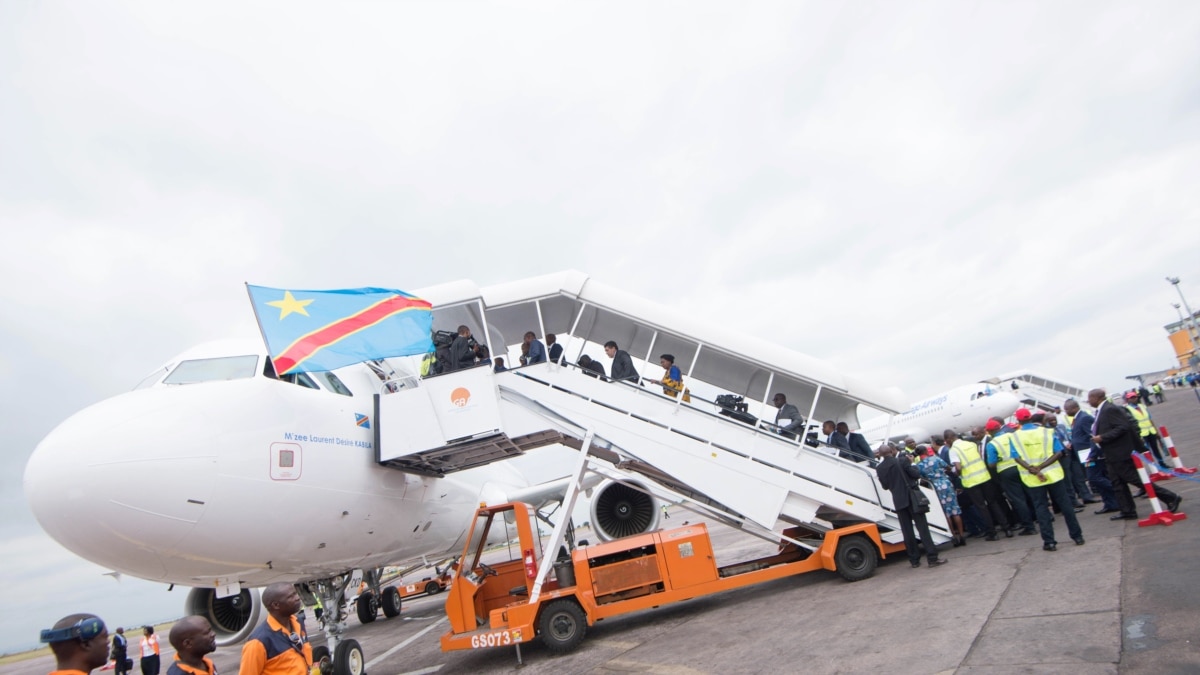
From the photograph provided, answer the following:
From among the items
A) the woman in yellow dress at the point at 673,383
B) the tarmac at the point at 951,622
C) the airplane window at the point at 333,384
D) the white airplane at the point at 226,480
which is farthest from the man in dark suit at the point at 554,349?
the tarmac at the point at 951,622

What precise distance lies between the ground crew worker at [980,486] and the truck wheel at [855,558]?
2310 mm

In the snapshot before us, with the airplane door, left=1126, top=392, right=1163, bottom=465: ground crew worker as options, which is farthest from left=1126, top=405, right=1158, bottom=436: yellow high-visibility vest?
the airplane door

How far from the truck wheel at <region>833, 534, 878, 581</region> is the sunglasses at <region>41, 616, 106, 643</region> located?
8673mm

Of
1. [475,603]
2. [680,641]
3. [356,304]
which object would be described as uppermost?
[356,304]

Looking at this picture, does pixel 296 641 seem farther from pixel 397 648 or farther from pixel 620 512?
pixel 620 512

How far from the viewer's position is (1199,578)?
5.63 metres

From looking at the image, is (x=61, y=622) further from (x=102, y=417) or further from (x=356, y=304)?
(x=356, y=304)

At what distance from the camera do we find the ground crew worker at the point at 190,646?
141 inches

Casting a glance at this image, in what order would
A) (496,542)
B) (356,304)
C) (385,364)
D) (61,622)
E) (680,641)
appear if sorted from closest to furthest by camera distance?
(61,622)
(680,641)
(356,304)
(385,364)
(496,542)

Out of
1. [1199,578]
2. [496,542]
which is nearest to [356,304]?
[496,542]

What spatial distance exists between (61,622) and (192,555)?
13.8ft

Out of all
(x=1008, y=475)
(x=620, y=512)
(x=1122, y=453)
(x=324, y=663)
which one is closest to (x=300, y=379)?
(x=324, y=663)

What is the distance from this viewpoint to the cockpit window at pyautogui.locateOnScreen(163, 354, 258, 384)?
761 cm

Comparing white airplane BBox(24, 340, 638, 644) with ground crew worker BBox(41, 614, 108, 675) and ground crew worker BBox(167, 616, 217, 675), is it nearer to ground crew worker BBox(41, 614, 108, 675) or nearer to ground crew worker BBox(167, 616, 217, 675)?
ground crew worker BBox(167, 616, 217, 675)
